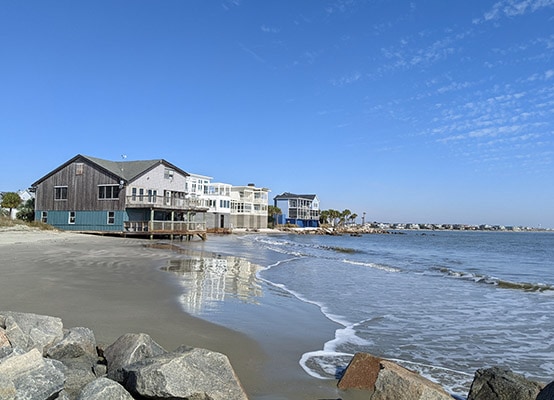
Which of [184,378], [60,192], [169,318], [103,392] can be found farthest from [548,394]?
[60,192]

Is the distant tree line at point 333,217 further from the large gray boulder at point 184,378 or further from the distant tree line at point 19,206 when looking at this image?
the large gray boulder at point 184,378

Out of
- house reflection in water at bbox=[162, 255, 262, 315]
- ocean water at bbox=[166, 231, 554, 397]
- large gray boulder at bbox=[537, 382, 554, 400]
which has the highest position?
large gray boulder at bbox=[537, 382, 554, 400]

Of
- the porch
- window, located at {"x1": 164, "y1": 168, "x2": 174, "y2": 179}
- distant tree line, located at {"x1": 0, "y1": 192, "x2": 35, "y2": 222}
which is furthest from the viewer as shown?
distant tree line, located at {"x1": 0, "y1": 192, "x2": 35, "y2": 222}

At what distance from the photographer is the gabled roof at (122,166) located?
39.9 metres

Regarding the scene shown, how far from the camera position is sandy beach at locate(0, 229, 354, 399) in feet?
18.7

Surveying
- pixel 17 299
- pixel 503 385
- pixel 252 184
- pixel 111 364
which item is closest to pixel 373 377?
pixel 503 385

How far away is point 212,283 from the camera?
13688 millimetres

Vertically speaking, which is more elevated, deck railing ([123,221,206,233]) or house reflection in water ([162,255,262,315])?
deck railing ([123,221,206,233])

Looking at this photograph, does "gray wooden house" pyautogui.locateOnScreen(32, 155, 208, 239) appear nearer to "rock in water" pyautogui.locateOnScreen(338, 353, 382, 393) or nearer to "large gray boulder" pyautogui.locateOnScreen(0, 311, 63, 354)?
"large gray boulder" pyautogui.locateOnScreen(0, 311, 63, 354)

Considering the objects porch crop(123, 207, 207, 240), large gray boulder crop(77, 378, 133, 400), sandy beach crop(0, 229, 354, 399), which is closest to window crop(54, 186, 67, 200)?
porch crop(123, 207, 207, 240)

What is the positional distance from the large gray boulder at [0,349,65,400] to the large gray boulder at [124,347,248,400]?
0.68 metres

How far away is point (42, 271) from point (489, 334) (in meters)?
12.7

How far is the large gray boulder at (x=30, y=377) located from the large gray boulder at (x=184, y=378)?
0.68 meters

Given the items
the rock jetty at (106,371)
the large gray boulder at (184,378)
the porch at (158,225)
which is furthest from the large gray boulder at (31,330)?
the porch at (158,225)
